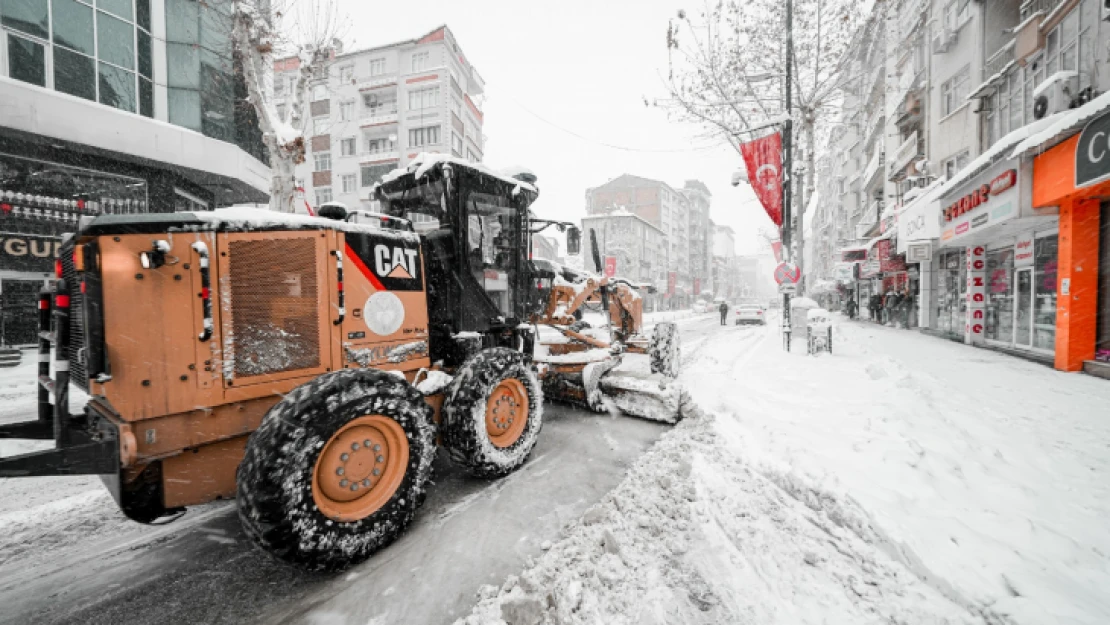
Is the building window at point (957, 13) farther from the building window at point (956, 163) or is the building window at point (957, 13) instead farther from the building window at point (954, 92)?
the building window at point (956, 163)

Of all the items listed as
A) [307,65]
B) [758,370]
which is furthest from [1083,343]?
[307,65]

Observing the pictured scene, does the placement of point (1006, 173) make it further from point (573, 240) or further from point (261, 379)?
point (261, 379)

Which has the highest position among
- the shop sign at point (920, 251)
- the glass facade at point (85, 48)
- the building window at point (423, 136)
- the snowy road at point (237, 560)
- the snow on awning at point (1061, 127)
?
the building window at point (423, 136)

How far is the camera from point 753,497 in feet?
11.5

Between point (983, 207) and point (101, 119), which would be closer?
point (983, 207)

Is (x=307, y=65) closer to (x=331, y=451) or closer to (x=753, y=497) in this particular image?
(x=331, y=451)

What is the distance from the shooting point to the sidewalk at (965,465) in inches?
96.7

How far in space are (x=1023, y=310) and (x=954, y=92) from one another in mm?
9655

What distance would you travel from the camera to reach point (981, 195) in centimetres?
1037

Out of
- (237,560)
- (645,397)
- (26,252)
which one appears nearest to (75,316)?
(237,560)

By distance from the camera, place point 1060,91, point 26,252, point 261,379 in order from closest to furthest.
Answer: point 261,379 → point 1060,91 → point 26,252

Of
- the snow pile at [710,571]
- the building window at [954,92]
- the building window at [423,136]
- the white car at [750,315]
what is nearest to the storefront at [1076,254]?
the building window at [954,92]

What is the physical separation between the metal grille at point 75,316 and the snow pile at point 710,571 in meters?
2.73

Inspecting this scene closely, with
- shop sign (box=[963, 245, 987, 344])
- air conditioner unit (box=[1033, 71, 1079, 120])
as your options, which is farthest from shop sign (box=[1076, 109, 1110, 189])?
shop sign (box=[963, 245, 987, 344])
